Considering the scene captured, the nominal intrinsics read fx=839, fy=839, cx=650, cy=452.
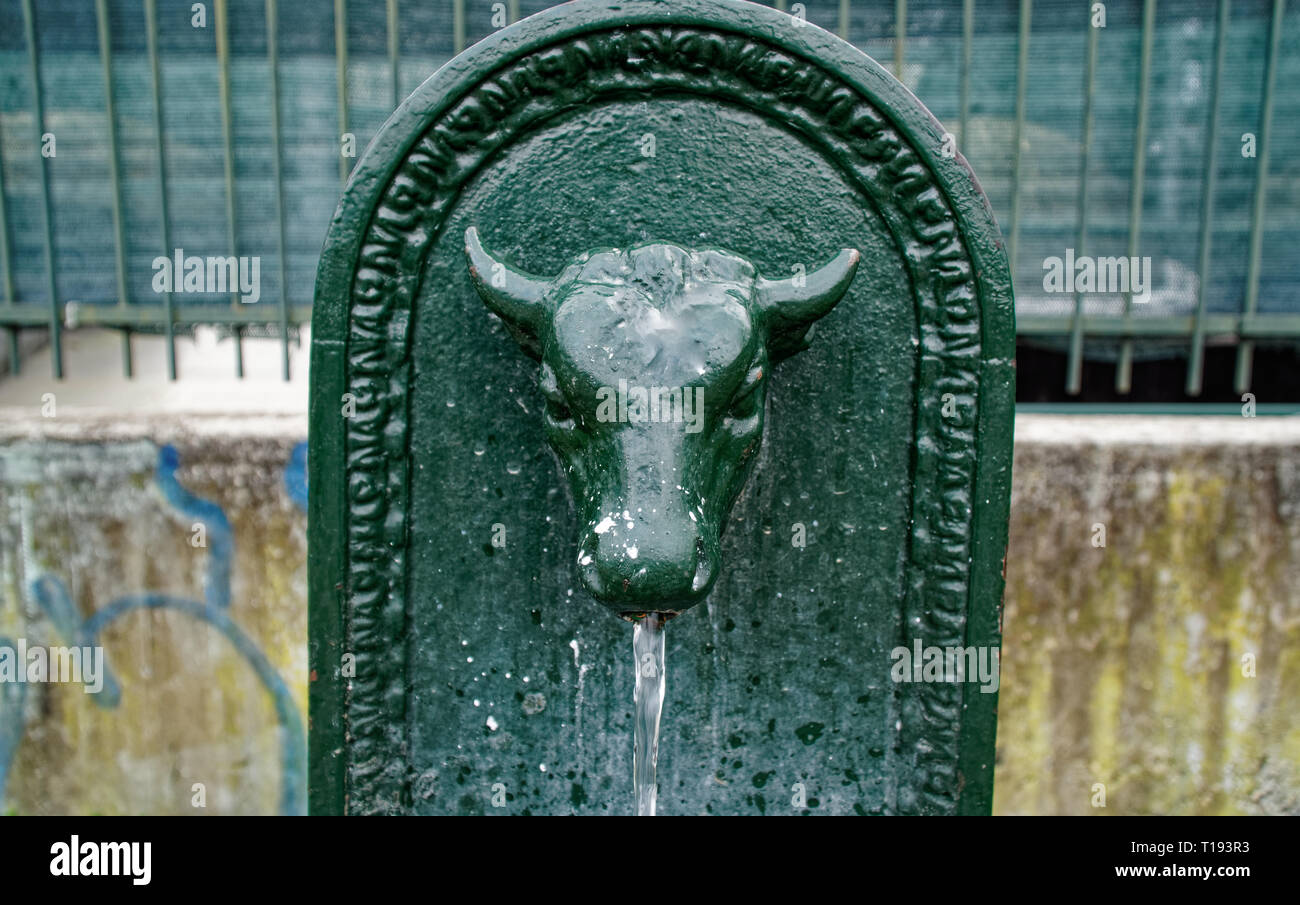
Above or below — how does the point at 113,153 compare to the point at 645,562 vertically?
above

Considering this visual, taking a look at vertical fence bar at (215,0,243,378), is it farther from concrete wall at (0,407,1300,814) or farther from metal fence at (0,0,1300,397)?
concrete wall at (0,407,1300,814)

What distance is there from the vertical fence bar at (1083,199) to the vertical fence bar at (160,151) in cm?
341

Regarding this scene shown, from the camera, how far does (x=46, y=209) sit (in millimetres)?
3191

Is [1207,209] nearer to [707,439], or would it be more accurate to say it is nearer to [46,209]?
[707,439]

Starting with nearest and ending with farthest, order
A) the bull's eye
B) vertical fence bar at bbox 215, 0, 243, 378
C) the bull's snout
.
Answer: the bull's snout
the bull's eye
vertical fence bar at bbox 215, 0, 243, 378

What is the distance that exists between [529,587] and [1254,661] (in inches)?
115

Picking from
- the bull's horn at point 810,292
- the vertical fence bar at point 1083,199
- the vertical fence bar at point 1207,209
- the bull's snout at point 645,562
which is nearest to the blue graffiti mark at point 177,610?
the bull's snout at point 645,562

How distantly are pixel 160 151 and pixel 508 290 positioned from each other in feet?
8.51

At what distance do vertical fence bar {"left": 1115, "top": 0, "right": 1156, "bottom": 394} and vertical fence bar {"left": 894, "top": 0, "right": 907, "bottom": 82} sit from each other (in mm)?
849

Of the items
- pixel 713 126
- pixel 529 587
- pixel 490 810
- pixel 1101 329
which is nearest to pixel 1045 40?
pixel 1101 329

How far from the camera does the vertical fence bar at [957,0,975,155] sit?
9.83 feet

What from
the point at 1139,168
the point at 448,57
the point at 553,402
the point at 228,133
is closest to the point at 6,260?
the point at 228,133

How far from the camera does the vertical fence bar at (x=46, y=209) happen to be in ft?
10.3

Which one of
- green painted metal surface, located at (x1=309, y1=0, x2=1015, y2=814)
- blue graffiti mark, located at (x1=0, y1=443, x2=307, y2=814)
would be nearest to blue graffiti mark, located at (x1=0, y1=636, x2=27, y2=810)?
blue graffiti mark, located at (x1=0, y1=443, x2=307, y2=814)
